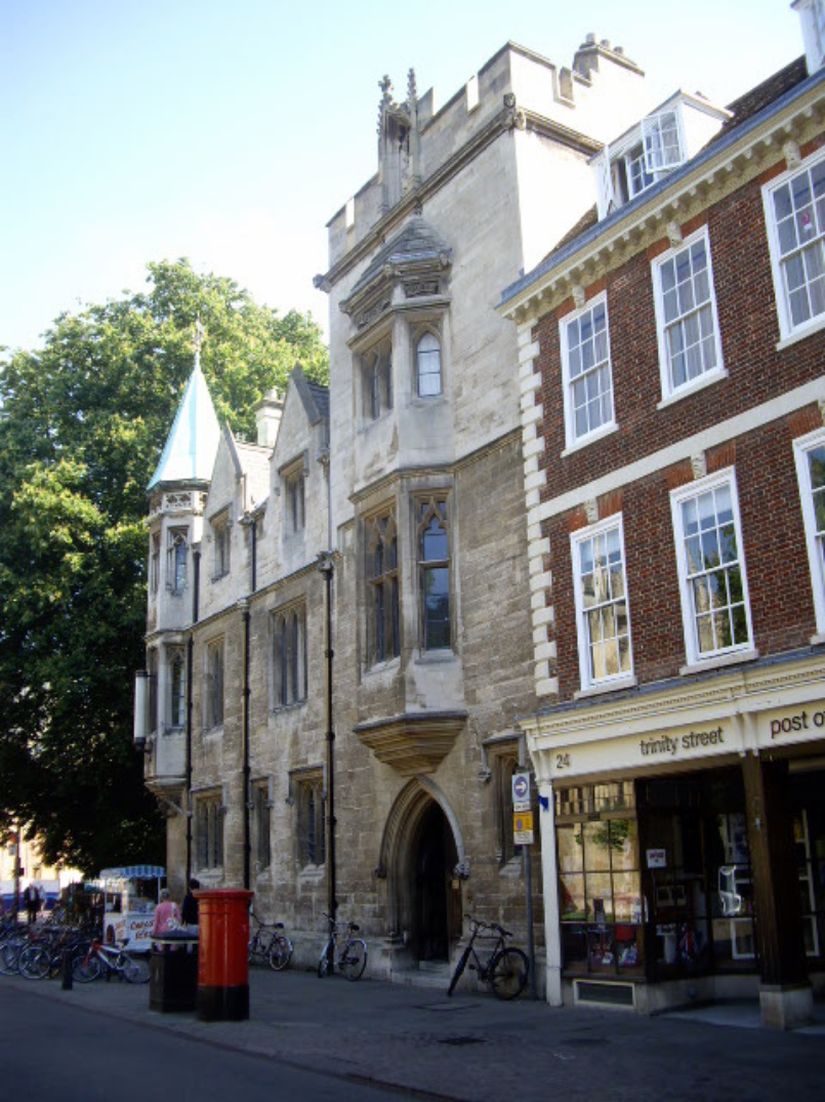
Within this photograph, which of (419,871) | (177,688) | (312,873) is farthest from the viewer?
(177,688)

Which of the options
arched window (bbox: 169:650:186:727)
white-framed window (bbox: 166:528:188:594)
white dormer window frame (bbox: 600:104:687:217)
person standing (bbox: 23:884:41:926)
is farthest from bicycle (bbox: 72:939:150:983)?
white dormer window frame (bbox: 600:104:687:217)

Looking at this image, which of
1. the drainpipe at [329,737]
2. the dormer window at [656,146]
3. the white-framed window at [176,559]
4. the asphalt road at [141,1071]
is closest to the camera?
the asphalt road at [141,1071]

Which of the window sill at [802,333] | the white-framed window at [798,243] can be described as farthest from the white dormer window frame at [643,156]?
the window sill at [802,333]

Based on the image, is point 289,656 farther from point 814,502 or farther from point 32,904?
point 32,904

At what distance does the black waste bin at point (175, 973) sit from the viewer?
15867mm

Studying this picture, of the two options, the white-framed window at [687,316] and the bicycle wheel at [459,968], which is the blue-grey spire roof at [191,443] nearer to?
the bicycle wheel at [459,968]

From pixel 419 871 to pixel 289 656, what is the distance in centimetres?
665

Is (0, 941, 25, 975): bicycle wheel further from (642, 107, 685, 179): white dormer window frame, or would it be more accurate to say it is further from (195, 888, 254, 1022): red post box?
(642, 107, 685, 179): white dormer window frame

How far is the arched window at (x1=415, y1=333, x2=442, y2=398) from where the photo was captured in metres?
20.8

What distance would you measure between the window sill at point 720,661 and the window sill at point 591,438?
3.54 meters

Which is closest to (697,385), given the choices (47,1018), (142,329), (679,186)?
(679,186)

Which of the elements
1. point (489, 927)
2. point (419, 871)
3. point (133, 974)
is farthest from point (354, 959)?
point (489, 927)

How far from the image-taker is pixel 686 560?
14.3 metres

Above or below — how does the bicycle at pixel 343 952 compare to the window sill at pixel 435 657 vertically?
below
